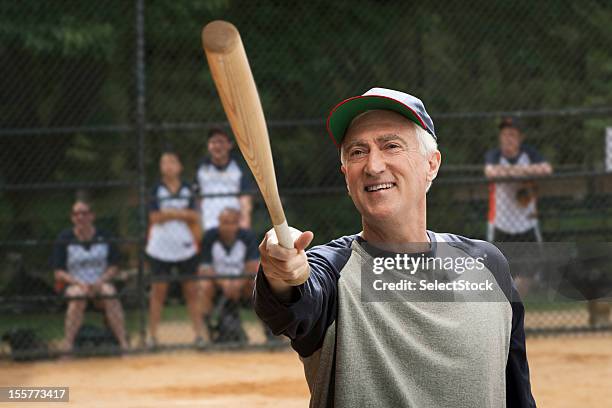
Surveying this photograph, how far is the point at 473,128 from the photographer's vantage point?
1005cm

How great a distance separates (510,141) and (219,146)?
234 centimetres

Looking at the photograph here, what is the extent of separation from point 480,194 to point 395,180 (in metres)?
6.44

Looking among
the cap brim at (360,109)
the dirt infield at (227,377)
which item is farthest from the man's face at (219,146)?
the cap brim at (360,109)

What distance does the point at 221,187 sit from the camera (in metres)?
8.18

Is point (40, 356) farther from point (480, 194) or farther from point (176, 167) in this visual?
point (480, 194)

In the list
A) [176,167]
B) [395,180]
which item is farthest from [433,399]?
[176,167]

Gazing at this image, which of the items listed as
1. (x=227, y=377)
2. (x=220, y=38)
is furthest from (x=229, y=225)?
(x=220, y=38)

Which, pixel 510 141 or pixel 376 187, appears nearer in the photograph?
pixel 376 187

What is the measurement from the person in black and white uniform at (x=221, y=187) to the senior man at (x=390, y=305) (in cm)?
575

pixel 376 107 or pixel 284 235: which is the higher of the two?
pixel 376 107

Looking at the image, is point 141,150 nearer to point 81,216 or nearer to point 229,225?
point 81,216

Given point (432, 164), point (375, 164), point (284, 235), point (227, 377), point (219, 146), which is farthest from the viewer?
point (219, 146)

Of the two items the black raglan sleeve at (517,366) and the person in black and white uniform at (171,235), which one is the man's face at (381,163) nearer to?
the black raglan sleeve at (517,366)

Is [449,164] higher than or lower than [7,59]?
lower
